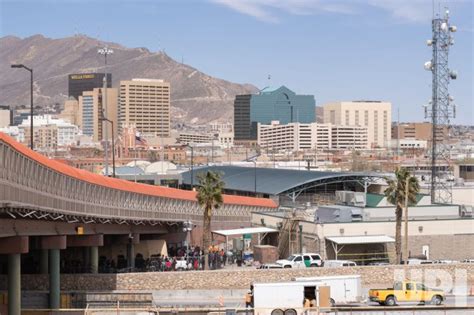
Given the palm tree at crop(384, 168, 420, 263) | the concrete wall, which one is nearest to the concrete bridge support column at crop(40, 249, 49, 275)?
the concrete wall

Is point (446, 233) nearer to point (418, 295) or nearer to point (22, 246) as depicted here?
point (418, 295)

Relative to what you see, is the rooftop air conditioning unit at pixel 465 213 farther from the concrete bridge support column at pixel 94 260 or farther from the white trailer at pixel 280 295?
the white trailer at pixel 280 295

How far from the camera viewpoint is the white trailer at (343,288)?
148ft

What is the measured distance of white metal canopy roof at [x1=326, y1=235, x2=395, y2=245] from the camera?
211 feet

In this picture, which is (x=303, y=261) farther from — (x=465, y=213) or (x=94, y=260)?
(x=465, y=213)

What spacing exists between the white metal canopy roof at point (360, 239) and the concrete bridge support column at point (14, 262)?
26.6 m

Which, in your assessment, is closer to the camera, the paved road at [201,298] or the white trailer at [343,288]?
the white trailer at [343,288]

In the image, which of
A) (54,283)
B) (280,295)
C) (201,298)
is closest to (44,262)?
(54,283)

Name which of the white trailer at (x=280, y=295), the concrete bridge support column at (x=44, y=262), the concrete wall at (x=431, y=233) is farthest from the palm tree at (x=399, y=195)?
the concrete bridge support column at (x=44, y=262)

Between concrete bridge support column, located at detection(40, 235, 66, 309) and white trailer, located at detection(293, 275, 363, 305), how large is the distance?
11.4 metres

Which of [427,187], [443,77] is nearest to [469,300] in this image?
[443,77]

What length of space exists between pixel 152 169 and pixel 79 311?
436 ft

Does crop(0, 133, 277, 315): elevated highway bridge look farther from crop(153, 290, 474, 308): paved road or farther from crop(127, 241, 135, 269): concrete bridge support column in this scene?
crop(153, 290, 474, 308): paved road

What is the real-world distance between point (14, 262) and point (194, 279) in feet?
45.6
